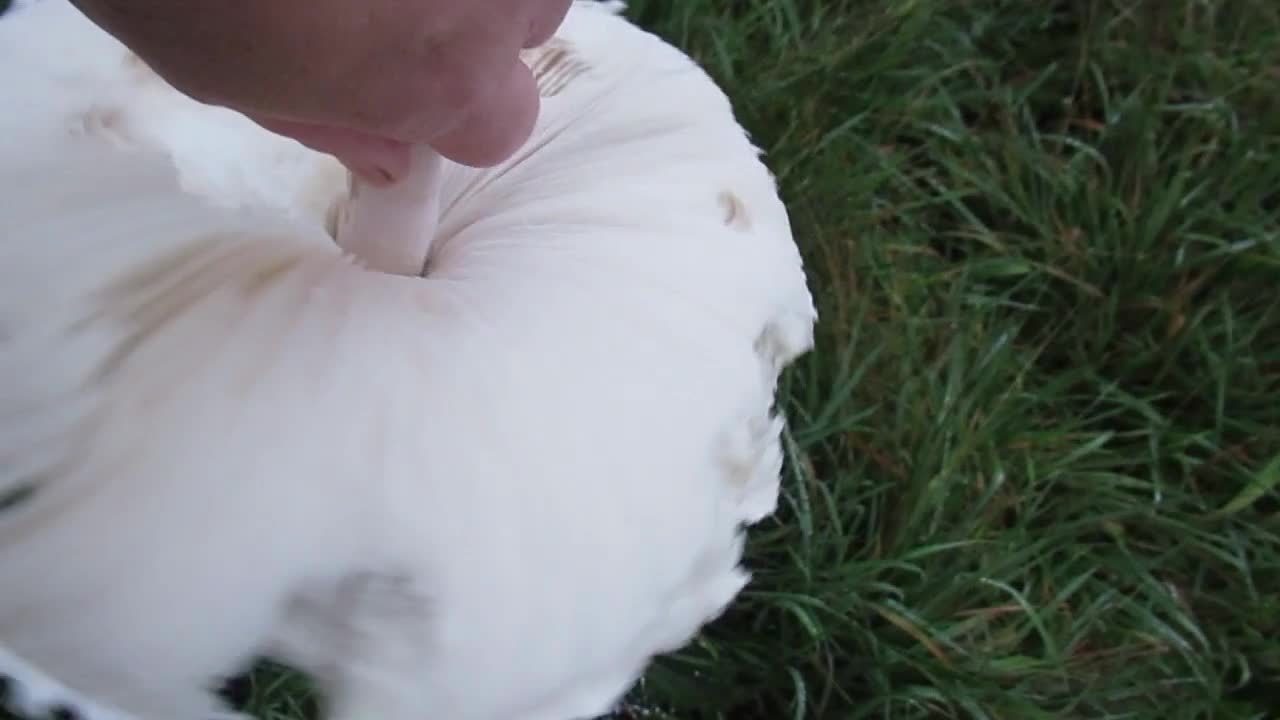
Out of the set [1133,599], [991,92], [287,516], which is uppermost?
[287,516]

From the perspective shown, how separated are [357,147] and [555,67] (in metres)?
0.30

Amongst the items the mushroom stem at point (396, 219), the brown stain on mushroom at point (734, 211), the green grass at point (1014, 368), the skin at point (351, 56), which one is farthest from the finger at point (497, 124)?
the green grass at point (1014, 368)

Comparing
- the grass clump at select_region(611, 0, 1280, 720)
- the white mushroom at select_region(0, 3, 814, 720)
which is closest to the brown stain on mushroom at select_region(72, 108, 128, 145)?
the white mushroom at select_region(0, 3, 814, 720)

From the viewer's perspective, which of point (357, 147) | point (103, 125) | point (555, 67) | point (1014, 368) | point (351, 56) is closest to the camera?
point (351, 56)

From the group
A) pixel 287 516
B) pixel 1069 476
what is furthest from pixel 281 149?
pixel 1069 476

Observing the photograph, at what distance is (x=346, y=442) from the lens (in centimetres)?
64

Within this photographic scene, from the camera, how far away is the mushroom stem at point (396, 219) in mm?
735

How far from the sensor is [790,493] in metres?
1.21

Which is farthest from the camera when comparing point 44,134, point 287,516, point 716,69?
point 716,69

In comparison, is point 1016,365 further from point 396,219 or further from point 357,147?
point 357,147

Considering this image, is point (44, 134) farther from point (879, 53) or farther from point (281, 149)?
point (879, 53)

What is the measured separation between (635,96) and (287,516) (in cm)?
40

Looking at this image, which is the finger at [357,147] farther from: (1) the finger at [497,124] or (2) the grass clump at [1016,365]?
(2) the grass clump at [1016,365]

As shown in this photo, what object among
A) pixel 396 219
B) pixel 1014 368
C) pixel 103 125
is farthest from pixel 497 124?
pixel 1014 368
